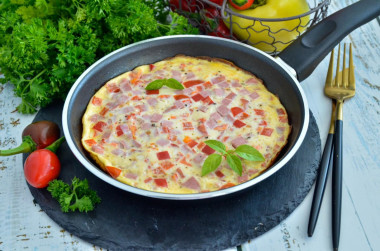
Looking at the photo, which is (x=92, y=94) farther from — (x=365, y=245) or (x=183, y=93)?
(x=365, y=245)

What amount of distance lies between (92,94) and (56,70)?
30 cm

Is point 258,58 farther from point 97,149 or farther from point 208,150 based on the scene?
point 97,149

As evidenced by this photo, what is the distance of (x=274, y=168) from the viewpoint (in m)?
2.05

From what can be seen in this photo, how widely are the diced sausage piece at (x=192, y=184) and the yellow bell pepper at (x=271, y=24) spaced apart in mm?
1337

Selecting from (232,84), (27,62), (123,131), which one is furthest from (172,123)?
(27,62)

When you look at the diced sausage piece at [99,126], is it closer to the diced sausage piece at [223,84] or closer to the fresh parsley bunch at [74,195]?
the fresh parsley bunch at [74,195]

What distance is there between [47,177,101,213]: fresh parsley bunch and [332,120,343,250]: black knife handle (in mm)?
1290

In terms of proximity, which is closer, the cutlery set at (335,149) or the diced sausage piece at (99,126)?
the cutlery set at (335,149)

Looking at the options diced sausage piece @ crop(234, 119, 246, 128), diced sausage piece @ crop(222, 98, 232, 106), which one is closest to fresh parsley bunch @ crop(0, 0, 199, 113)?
diced sausage piece @ crop(222, 98, 232, 106)

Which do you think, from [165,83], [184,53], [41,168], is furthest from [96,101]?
[184,53]

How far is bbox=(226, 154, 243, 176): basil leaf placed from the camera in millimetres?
2195

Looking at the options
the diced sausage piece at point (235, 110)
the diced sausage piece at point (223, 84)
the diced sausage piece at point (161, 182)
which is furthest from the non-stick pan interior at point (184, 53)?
the diced sausage piece at point (161, 182)

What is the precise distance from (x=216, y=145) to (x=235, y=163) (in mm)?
150

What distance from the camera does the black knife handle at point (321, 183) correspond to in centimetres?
218
